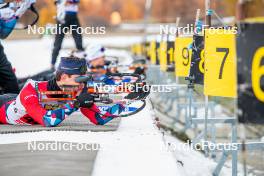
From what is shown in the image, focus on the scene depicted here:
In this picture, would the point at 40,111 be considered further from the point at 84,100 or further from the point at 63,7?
the point at 63,7

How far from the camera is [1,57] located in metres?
8.56

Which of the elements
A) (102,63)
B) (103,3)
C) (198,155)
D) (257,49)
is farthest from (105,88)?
(103,3)

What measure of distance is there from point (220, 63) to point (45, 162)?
235 cm

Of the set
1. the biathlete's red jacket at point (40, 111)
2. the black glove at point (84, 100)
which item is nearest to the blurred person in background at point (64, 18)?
the biathlete's red jacket at point (40, 111)

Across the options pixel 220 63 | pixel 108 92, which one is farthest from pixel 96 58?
pixel 220 63

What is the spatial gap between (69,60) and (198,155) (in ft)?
8.84

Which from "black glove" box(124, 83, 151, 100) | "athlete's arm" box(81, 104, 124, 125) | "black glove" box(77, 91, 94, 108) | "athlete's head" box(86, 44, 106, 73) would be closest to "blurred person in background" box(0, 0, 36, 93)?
"athlete's arm" box(81, 104, 124, 125)

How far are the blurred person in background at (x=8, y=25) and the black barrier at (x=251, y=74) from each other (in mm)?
4952

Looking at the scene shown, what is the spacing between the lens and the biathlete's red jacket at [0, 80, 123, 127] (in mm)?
6602

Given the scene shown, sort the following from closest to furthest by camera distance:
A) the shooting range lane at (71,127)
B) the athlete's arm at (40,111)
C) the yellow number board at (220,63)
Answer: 1. the yellow number board at (220,63)
2. the shooting range lane at (71,127)
3. the athlete's arm at (40,111)

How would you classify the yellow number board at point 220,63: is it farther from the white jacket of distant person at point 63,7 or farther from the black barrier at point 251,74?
the white jacket of distant person at point 63,7

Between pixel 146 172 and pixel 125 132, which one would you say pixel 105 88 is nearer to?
pixel 125 132

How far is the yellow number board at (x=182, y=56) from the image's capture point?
8.84 meters

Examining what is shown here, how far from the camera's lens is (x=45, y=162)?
15.8 ft
